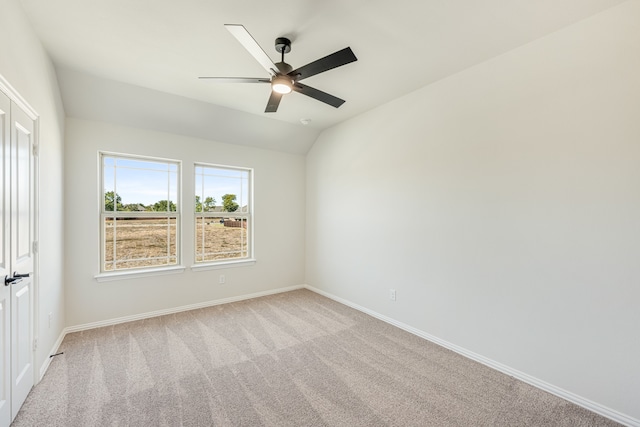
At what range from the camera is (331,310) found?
151 inches

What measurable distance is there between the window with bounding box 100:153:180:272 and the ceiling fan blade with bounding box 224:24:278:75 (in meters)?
2.44

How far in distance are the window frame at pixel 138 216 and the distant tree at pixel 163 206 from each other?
3cm

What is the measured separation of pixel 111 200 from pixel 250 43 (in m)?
2.88

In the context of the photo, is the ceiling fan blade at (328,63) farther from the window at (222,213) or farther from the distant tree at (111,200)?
the distant tree at (111,200)

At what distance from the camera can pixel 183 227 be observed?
12.7 ft

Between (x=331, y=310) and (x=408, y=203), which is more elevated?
(x=408, y=203)

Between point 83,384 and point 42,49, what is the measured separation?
2.80m

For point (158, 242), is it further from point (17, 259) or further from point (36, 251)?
point (17, 259)

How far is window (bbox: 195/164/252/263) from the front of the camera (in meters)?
4.09

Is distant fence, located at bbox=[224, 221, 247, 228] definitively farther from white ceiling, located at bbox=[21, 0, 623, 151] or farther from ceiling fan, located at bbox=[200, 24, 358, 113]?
ceiling fan, located at bbox=[200, 24, 358, 113]

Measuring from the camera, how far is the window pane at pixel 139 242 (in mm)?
3455

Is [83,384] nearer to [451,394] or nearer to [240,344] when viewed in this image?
[240,344]

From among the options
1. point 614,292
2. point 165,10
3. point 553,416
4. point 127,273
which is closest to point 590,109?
point 614,292

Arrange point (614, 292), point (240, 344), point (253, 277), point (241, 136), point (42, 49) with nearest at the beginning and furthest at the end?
point (614, 292), point (42, 49), point (240, 344), point (241, 136), point (253, 277)
